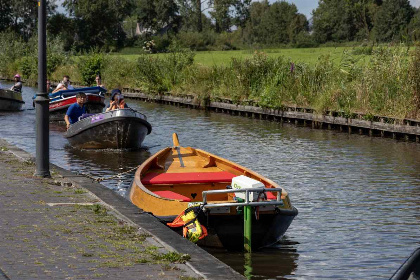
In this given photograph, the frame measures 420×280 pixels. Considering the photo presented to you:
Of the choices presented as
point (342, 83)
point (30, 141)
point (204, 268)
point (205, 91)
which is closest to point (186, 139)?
point (30, 141)

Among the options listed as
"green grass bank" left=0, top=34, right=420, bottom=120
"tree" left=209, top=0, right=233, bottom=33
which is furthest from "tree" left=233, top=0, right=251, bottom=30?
"green grass bank" left=0, top=34, right=420, bottom=120

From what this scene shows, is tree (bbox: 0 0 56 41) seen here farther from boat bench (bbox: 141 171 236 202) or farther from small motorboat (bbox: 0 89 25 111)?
boat bench (bbox: 141 171 236 202)

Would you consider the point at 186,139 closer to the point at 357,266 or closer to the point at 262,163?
the point at 262,163

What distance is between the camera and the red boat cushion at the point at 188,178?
457 inches

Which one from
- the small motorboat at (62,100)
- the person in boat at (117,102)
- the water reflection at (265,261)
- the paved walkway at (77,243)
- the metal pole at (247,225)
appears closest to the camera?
the paved walkway at (77,243)

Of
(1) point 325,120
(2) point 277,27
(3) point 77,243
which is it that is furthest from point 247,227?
(2) point 277,27

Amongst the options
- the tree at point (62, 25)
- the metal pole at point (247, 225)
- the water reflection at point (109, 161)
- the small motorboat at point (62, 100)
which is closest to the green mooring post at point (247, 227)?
the metal pole at point (247, 225)

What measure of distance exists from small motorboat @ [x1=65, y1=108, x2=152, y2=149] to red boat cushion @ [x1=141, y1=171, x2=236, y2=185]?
8684 mm

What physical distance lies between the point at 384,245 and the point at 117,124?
1177 cm

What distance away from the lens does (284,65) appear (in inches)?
1251

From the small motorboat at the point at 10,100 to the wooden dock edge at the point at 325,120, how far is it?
27.2 ft

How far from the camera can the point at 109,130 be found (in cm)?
2086

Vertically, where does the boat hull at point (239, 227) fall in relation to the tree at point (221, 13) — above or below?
below

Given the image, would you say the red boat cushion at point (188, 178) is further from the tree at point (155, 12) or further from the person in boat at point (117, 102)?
the tree at point (155, 12)
